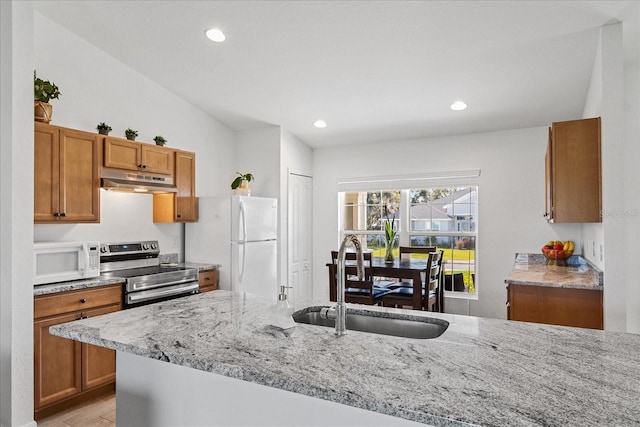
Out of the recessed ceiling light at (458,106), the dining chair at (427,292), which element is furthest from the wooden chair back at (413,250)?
the recessed ceiling light at (458,106)

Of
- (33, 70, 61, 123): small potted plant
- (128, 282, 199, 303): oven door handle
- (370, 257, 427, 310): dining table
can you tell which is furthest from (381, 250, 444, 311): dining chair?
(33, 70, 61, 123): small potted plant

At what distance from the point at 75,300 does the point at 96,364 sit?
0.52m

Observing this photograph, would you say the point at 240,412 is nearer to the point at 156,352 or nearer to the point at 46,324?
the point at 156,352

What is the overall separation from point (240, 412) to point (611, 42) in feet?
10.1

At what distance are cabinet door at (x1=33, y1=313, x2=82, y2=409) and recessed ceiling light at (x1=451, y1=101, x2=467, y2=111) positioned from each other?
147 inches

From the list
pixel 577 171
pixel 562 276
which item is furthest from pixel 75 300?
pixel 577 171

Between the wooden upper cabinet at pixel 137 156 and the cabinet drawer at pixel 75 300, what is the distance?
3.45ft

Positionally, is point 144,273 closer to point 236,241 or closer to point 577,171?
point 236,241

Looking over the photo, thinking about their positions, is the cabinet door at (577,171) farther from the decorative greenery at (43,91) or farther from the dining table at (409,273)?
the decorative greenery at (43,91)

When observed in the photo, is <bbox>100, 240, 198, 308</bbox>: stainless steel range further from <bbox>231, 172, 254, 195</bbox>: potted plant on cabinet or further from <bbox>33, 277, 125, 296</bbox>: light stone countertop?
<bbox>231, 172, 254, 195</bbox>: potted plant on cabinet

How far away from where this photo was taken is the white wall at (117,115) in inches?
139

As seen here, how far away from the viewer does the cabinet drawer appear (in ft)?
9.48

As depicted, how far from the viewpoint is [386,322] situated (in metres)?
1.85

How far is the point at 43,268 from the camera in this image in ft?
9.75
